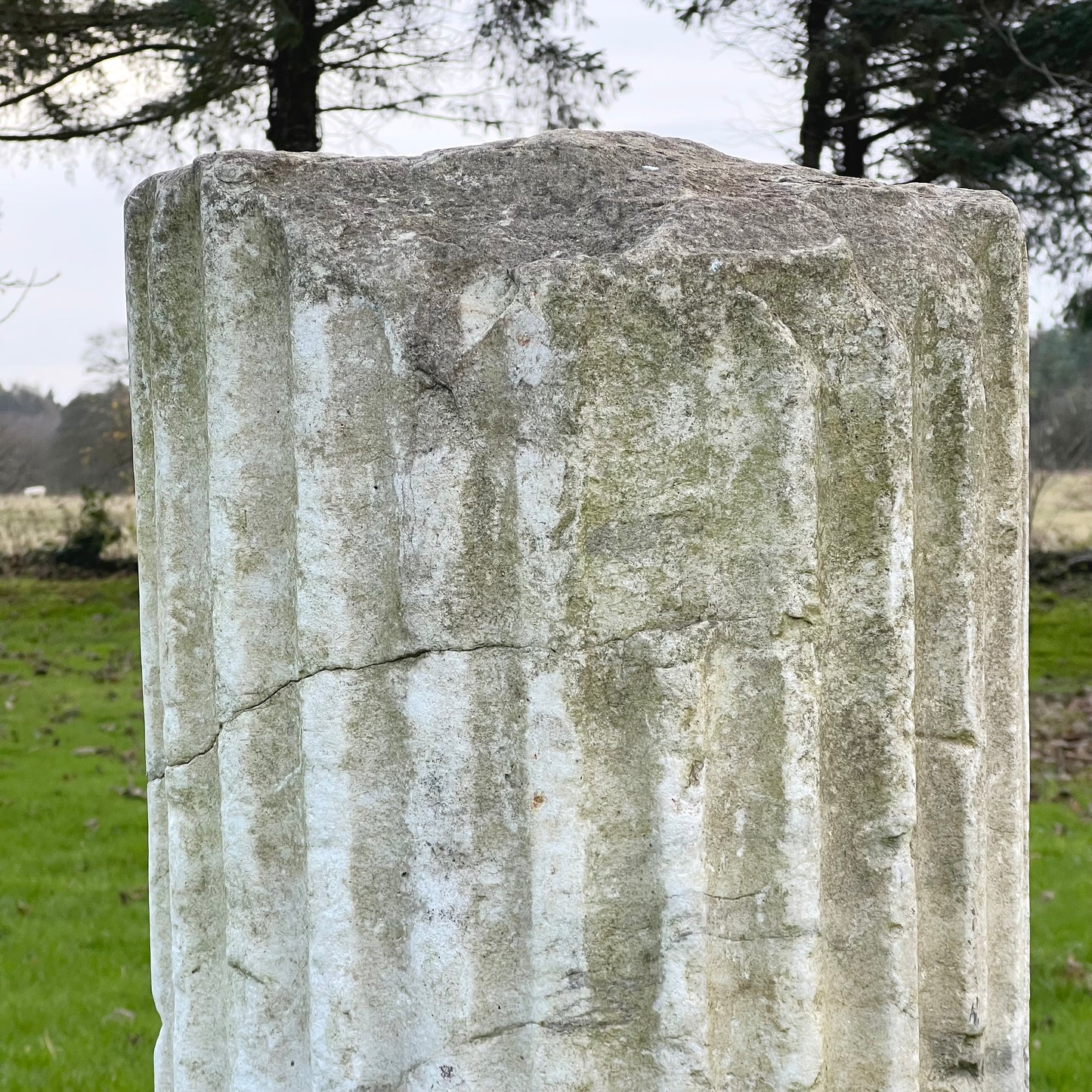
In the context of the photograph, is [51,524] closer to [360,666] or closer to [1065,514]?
[1065,514]

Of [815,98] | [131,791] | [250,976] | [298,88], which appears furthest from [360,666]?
[815,98]

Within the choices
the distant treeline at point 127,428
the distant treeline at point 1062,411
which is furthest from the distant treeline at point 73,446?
the distant treeline at point 1062,411

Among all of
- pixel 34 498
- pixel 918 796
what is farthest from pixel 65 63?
pixel 34 498

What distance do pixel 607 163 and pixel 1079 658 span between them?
9.79 metres

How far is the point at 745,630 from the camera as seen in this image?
5.54 ft

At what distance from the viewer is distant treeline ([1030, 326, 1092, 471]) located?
17750 millimetres

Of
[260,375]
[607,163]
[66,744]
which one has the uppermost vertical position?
[607,163]

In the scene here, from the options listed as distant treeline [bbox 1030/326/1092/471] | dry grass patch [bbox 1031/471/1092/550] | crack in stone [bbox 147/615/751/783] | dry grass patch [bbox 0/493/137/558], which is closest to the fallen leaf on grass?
crack in stone [bbox 147/615/751/783]

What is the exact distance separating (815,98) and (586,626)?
850cm

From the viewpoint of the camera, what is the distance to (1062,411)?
1814 cm

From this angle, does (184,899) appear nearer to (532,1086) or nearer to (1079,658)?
(532,1086)

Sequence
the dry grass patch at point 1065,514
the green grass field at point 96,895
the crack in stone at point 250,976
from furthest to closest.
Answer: the dry grass patch at point 1065,514 → the green grass field at point 96,895 → the crack in stone at point 250,976

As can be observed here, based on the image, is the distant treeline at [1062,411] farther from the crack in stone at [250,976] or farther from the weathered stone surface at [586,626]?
the crack in stone at [250,976]

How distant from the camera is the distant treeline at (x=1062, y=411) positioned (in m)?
17.8
